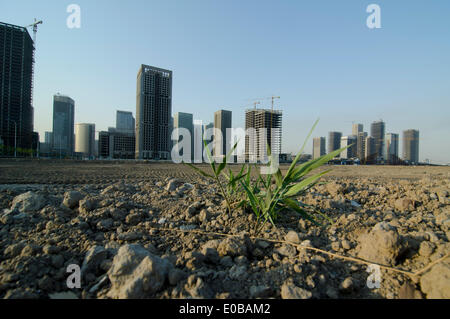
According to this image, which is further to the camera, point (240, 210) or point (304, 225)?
point (240, 210)

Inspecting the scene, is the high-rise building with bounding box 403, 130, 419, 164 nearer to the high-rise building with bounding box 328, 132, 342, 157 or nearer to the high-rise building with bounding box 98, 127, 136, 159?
the high-rise building with bounding box 328, 132, 342, 157

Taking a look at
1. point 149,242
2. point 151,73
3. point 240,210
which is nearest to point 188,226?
point 149,242

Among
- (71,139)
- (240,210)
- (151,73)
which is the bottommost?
(240,210)

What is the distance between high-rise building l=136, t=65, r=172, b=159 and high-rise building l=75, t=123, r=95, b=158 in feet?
161

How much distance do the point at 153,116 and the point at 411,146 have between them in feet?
325

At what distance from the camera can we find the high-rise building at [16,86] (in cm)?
4566

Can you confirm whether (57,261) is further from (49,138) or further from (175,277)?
(49,138)

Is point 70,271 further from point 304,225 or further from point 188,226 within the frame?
point 304,225

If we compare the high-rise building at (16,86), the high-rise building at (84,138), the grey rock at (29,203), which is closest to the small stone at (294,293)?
the grey rock at (29,203)

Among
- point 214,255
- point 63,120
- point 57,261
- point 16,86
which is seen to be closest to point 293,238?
point 214,255

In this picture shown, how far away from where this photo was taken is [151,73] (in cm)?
6931

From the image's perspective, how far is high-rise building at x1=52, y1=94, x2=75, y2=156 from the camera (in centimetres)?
8200
